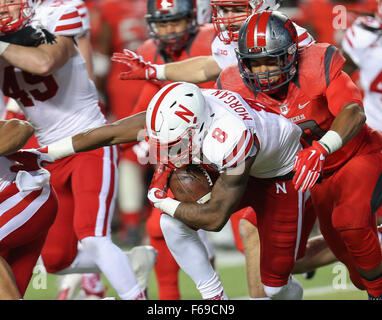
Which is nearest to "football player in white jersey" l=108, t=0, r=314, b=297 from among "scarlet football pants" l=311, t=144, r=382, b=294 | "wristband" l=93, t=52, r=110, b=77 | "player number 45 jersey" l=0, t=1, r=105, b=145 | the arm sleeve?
"player number 45 jersey" l=0, t=1, r=105, b=145

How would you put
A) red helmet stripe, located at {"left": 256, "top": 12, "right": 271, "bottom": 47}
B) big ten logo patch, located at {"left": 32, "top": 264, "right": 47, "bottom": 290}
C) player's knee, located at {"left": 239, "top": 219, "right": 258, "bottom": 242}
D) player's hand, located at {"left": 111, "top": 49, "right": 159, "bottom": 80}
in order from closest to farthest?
red helmet stripe, located at {"left": 256, "top": 12, "right": 271, "bottom": 47} < player's knee, located at {"left": 239, "top": 219, "right": 258, "bottom": 242} < player's hand, located at {"left": 111, "top": 49, "right": 159, "bottom": 80} < big ten logo patch, located at {"left": 32, "top": 264, "right": 47, "bottom": 290}

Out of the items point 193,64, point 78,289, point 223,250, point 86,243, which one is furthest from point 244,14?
point 223,250

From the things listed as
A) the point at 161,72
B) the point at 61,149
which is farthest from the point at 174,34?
the point at 61,149

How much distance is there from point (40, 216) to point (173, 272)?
139 cm

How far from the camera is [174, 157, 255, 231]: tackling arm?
11.0 ft

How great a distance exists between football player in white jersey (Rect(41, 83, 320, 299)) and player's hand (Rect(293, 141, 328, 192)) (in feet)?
0.57

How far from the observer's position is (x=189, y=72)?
14.5 feet

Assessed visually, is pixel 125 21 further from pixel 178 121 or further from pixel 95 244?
pixel 178 121

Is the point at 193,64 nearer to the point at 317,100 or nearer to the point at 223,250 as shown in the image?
the point at 317,100

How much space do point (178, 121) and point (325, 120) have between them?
830mm

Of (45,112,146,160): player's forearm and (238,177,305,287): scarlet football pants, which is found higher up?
(45,112,146,160): player's forearm

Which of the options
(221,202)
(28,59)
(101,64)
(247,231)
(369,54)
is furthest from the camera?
(101,64)

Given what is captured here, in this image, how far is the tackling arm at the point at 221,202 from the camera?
3.37m

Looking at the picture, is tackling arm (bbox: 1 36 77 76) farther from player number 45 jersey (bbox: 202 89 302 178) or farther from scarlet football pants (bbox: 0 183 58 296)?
player number 45 jersey (bbox: 202 89 302 178)
